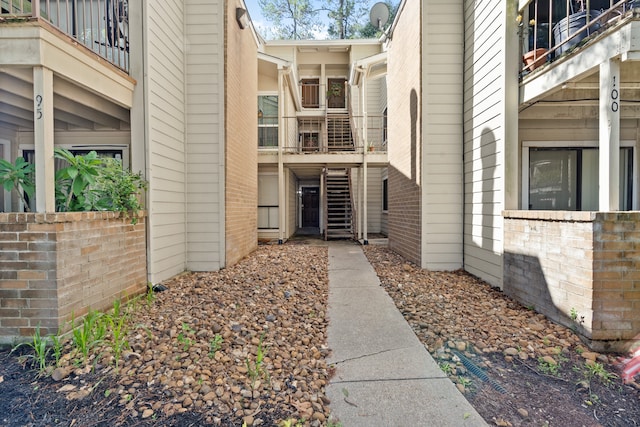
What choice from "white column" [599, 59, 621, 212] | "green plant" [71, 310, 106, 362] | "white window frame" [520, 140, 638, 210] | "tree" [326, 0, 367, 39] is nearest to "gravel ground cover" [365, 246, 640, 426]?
"white column" [599, 59, 621, 212]

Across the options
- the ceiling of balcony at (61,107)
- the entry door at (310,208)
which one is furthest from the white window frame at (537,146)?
the entry door at (310,208)

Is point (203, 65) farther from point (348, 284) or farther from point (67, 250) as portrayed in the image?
point (348, 284)

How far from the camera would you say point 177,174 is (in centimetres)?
516

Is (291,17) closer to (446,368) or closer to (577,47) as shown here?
(577,47)

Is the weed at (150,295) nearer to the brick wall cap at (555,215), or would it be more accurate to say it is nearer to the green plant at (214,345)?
the green plant at (214,345)

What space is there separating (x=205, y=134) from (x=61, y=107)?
1.96 metres

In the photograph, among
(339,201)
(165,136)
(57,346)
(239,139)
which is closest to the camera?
(57,346)

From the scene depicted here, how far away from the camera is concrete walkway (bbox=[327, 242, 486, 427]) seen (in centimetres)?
192

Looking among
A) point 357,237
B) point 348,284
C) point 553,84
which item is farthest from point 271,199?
point 553,84

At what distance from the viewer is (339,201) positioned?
11.9 metres

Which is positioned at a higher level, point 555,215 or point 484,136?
point 484,136

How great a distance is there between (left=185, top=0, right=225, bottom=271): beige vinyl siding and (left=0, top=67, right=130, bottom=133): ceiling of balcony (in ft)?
3.71

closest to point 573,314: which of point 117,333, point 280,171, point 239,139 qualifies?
point 117,333

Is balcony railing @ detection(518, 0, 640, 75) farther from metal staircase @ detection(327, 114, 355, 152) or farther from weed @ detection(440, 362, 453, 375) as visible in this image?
metal staircase @ detection(327, 114, 355, 152)
